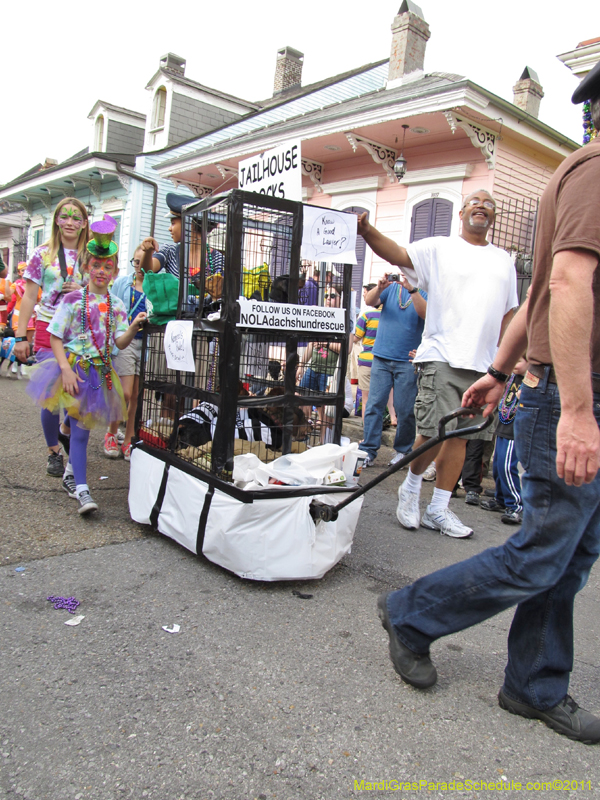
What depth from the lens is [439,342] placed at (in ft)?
13.3

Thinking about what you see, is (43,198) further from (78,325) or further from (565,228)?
(565,228)

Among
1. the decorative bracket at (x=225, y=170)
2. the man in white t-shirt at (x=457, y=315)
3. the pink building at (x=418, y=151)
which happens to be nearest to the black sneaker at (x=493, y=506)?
the man in white t-shirt at (x=457, y=315)

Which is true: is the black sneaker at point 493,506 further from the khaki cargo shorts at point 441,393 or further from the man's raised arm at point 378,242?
the man's raised arm at point 378,242

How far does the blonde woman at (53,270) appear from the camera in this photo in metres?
4.53

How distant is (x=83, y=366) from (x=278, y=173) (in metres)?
1.82

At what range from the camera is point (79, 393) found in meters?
4.00

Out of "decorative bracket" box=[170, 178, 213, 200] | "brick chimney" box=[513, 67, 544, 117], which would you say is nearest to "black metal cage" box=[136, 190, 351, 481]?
"decorative bracket" box=[170, 178, 213, 200]

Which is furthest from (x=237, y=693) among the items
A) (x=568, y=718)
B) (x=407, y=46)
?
(x=407, y=46)

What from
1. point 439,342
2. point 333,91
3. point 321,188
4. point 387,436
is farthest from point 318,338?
point 333,91

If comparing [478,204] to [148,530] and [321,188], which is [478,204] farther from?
[321,188]

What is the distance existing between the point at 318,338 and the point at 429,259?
3.41ft

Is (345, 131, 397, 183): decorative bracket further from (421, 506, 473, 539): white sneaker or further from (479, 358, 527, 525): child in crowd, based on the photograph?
(421, 506, 473, 539): white sneaker

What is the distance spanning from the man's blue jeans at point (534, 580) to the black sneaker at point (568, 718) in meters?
0.03

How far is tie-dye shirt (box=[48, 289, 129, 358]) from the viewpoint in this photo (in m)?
4.00
